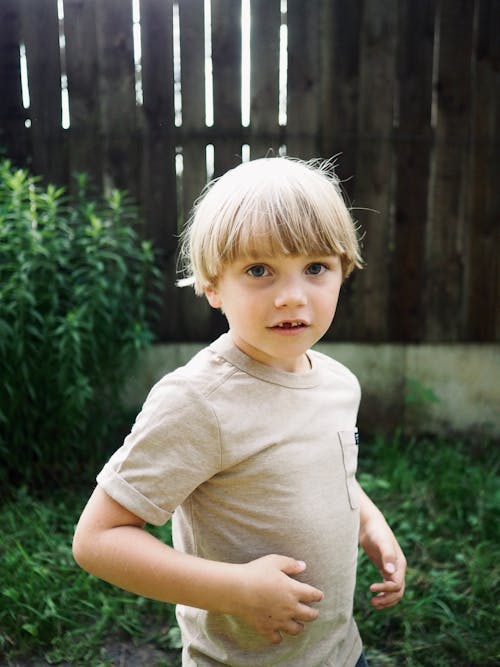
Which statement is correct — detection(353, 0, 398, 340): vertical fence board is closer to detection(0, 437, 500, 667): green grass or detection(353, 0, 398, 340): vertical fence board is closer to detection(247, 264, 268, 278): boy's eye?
detection(0, 437, 500, 667): green grass

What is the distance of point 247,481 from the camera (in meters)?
1.12

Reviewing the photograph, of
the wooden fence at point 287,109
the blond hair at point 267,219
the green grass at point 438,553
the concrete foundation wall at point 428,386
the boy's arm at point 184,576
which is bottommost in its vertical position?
the green grass at point 438,553

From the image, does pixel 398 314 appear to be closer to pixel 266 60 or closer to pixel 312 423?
pixel 266 60

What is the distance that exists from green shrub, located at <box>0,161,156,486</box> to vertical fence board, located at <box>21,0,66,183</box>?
0.50 meters

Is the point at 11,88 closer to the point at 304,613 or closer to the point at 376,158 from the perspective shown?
the point at 376,158

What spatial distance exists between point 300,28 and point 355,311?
1673mm

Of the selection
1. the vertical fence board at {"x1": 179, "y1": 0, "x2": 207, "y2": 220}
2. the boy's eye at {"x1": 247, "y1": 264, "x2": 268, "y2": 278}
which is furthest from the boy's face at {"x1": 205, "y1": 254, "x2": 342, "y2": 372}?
the vertical fence board at {"x1": 179, "y1": 0, "x2": 207, "y2": 220}

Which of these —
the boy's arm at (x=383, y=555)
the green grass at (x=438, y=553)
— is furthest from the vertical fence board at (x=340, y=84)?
the boy's arm at (x=383, y=555)

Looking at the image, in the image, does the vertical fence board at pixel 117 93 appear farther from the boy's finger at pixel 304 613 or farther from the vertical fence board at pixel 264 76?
the boy's finger at pixel 304 613

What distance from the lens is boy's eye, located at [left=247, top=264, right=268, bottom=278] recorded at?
3.68 ft

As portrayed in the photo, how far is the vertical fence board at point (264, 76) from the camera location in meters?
3.64

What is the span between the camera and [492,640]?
2121 mm

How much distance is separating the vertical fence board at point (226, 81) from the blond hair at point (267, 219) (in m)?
2.64

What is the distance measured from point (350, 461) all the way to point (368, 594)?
50.0 inches
